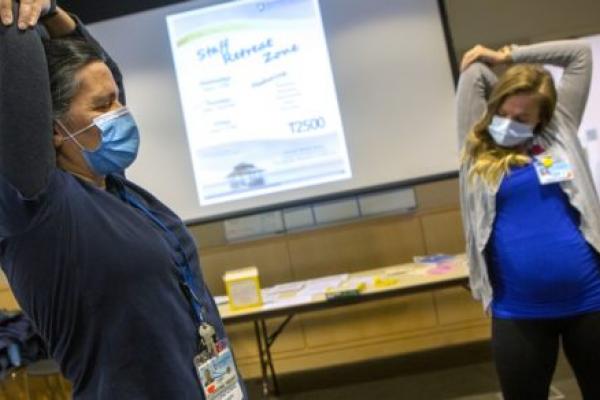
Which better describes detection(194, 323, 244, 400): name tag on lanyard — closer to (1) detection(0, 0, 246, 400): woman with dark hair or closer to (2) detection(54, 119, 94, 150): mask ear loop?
(1) detection(0, 0, 246, 400): woman with dark hair

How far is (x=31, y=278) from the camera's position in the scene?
0.88 m

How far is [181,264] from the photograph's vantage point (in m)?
1.04

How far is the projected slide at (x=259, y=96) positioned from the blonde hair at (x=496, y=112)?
1499 mm

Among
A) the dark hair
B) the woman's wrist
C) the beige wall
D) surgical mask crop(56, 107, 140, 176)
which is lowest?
surgical mask crop(56, 107, 140, 176)

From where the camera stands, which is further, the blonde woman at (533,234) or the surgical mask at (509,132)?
the surgical mask at (509,132)

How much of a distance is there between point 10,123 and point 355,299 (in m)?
2.15

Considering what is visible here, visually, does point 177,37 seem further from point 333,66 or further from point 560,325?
point 560,325

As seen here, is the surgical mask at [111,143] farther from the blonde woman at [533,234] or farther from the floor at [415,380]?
the floor at [415,380]

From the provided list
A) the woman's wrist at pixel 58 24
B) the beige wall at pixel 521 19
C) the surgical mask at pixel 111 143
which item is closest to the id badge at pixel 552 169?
the surgical mask at pixel 111 143

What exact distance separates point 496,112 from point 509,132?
0.25ft

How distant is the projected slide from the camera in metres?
3.29

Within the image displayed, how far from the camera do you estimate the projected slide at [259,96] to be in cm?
329

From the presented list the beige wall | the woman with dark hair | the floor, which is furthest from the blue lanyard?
the beige wall

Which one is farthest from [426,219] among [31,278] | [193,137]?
[31,278]
